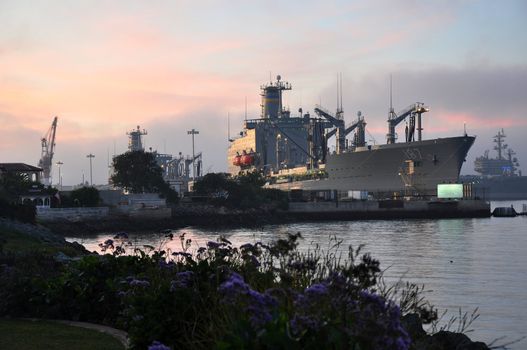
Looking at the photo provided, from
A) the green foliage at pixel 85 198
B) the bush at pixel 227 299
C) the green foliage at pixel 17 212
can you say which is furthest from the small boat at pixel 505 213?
the bush at pixel 227 299

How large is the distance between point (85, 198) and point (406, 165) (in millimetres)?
63837

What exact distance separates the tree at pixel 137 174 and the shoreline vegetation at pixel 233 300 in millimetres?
106177

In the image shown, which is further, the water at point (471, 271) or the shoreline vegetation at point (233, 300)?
the water at point (471, 271)

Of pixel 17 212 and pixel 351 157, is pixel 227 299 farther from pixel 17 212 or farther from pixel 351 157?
pixel 351 157

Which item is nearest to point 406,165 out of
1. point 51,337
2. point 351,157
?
point 351,157

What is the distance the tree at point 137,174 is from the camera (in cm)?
12588

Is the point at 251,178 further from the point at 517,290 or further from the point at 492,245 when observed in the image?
the point at 517,290

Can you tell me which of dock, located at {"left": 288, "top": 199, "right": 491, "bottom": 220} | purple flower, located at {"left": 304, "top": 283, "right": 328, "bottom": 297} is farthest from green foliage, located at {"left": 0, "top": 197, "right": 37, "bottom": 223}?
dock, located at {"left": 288, "top": 199, "right": 491, "bottom": 220}

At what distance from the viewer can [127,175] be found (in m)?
127

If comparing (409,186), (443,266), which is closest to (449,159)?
(409,186)

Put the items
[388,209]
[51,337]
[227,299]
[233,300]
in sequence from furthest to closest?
[388,209] < [51,337] < [227,299] < [233,300]

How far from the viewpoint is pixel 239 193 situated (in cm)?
12481

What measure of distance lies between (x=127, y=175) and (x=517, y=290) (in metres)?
102

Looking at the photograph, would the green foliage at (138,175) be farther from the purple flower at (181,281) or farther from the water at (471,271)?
the purple flower at (181,281)
